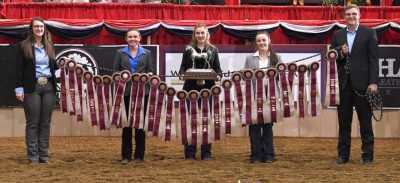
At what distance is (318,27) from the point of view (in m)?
12.8

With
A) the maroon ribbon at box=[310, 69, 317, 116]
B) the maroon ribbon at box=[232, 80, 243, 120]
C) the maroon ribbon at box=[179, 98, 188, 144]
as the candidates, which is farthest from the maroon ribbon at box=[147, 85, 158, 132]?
the maroon ribbon at box=[310, 69, 317, 116]

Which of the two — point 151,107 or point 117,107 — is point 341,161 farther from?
point 117,107

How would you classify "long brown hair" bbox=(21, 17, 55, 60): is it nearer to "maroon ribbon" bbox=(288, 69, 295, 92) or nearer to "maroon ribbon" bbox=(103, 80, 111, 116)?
"maroon ribbon" bbox=(103, 80, 111, 116)

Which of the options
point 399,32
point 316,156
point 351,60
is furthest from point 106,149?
point 399,32

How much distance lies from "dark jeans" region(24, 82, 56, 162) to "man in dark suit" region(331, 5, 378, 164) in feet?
10.6

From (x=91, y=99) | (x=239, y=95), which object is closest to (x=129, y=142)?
(x=91, y=99)

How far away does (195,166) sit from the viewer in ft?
29.6

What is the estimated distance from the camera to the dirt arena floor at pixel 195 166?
812 cm

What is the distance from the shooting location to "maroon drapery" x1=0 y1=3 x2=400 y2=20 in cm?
1277

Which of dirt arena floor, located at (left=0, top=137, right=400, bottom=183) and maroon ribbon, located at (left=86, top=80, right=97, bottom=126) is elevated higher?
maroon ribbon, located at (left=86, top=80, right=97, bottom=126)

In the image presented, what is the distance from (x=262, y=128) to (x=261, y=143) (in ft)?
0.60

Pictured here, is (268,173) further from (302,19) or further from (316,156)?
(302,19)

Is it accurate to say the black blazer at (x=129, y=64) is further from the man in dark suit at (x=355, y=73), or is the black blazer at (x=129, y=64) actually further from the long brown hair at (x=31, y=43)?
the man in dark suit at (x=355, y=73)

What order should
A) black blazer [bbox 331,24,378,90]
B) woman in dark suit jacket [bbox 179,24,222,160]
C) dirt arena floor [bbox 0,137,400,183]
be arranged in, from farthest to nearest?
woman in dark suit jacket [bbox 179,24,222,160], black blazer [bbox 331,24,378,90], dirt arena floor [bbox 0,137,400,183]
